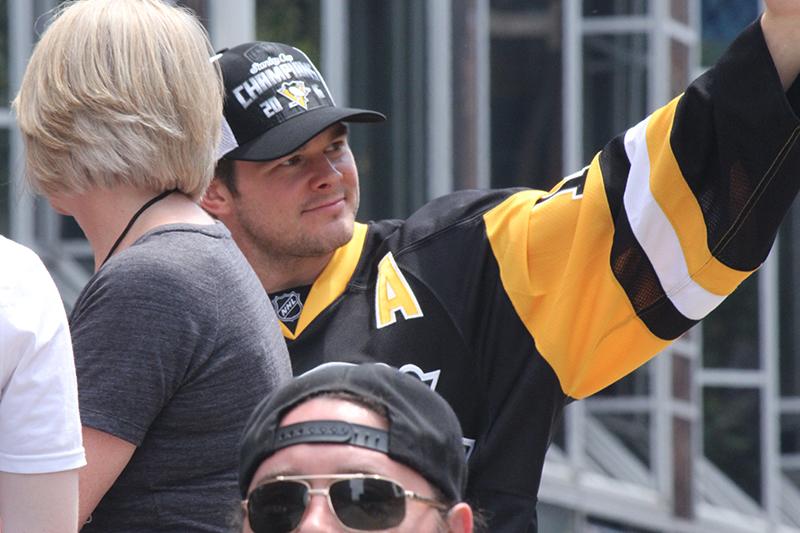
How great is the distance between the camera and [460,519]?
6.83 ft

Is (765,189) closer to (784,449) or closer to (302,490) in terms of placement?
(302,490)

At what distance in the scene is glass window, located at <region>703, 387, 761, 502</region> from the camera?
11623mm

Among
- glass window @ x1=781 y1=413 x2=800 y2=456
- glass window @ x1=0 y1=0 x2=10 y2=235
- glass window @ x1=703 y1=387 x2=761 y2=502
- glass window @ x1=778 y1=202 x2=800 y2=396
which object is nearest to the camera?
glass window @ x1=0 y1=0 x2=10 y2=235

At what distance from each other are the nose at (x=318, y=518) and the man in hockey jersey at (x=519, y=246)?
1.14m

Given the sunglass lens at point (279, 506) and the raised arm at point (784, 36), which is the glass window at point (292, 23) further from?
the sunglass lens at point (279, 506)

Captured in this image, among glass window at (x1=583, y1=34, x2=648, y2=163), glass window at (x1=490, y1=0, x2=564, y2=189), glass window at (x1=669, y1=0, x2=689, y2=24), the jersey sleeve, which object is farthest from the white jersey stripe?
glass window at (x1=669, y1=0, x2=689, y2=24)

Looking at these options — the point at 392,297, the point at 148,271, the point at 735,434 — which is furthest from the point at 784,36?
the point at 735,434

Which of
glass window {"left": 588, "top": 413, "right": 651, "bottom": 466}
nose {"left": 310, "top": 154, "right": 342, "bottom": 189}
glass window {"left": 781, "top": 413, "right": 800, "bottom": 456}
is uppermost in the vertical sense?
nose {"left": 310, "top": 154, "right": 342, "bottom": 189}

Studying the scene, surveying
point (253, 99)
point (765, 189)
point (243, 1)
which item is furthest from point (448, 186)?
point (765, 189)

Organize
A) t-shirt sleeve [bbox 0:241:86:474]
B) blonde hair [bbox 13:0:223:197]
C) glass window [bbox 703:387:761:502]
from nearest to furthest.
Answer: t-shirt sleeve [bbox 0:241:86:474] → blonde hair [bbox 13:0:223:197] → glass window [bbox 703:387:761:502]

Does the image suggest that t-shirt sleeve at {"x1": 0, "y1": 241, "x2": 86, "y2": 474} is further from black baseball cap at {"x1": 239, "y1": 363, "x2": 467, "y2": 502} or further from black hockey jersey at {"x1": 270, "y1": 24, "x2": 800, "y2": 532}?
black hockey jersey at {"x1": 270, "y1": 24, "x2": 800, "y2": 532}

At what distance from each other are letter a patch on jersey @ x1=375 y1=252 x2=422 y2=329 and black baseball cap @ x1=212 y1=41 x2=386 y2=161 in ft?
1.10

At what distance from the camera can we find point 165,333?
2.50m

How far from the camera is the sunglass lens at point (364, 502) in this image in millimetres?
2002
